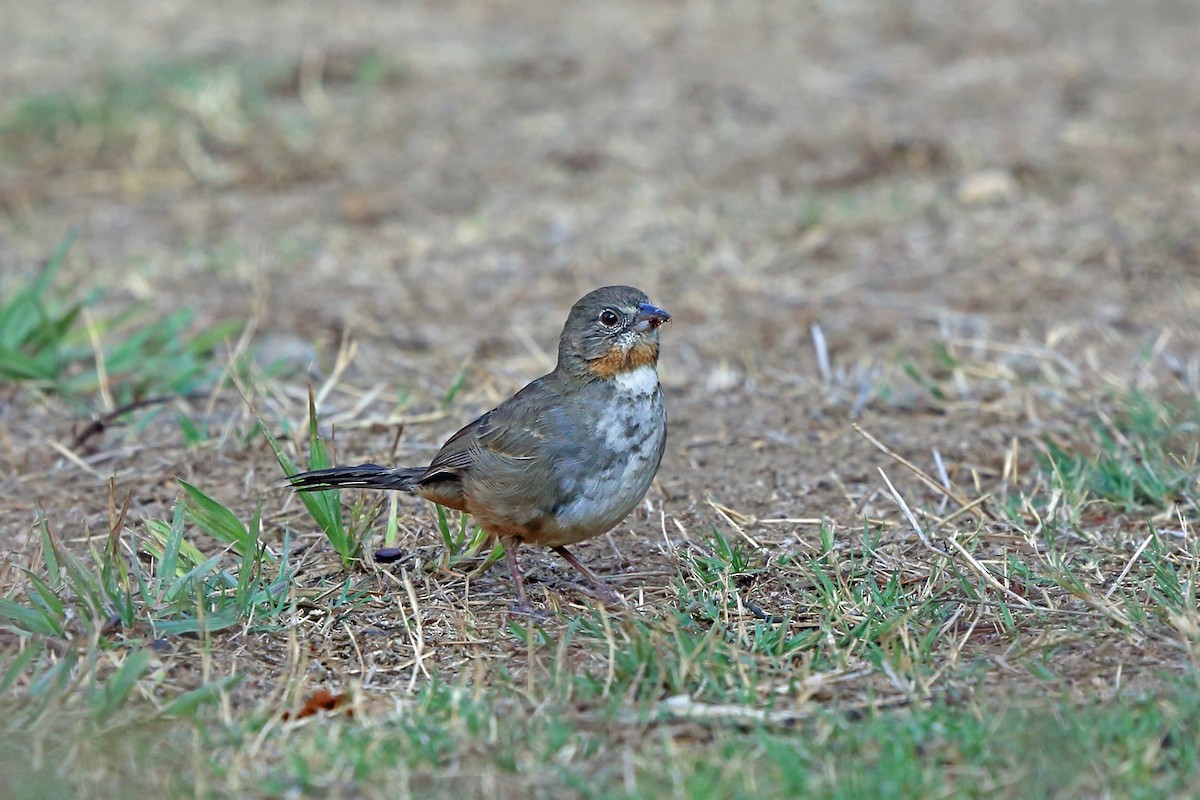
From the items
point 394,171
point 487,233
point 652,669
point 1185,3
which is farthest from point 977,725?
point 1185,3

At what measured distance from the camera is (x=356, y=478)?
13.6ft

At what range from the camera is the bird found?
398cm

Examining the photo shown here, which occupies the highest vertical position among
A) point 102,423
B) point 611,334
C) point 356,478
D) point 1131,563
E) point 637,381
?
point 611,334

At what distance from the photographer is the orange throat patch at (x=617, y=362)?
13.9 feet

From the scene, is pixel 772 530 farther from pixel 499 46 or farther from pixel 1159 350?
pixel 499 46

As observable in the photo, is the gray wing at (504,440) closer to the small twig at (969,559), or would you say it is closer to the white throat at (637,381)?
the white throat at (637,381)

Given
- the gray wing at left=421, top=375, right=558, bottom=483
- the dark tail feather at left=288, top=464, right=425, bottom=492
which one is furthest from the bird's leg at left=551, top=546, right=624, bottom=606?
the dark tail feather at left=288, top=464, right=425, bottom=492

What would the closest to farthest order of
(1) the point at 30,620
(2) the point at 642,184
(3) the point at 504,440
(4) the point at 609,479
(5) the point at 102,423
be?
(1) the point at 30,620 → (4) the point at 609,479 → (3) the point at 504,440 → (5) the point at 102,423 → (2) the point at 642,184

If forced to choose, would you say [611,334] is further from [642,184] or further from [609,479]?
[642,184]

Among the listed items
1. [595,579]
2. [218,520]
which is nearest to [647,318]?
[595,579]

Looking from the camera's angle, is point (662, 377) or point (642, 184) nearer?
point (662, 377)

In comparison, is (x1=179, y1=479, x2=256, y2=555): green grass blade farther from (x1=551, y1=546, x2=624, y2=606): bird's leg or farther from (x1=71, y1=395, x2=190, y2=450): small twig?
(x1=71, y1=395, x2=190, y2=450): small twig

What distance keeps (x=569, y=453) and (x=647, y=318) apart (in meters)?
0.52

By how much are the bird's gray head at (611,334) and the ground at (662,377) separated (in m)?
0.61
